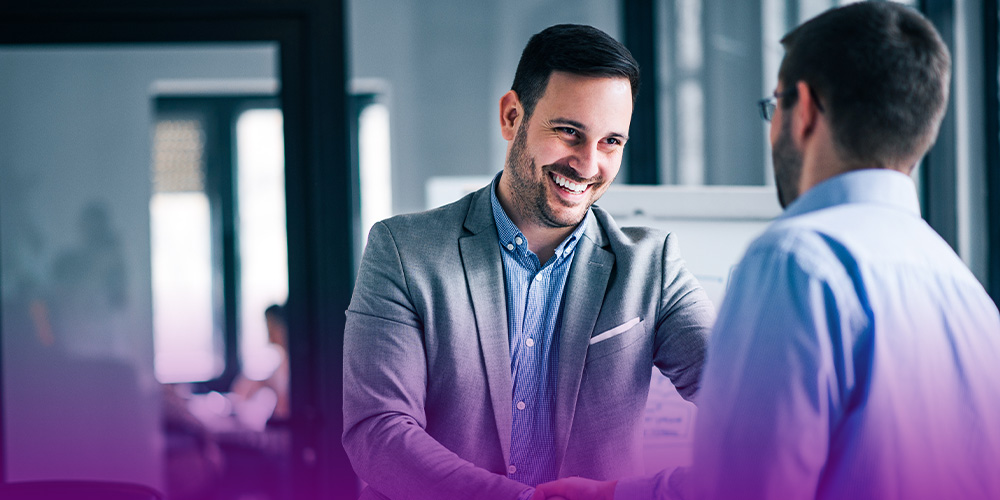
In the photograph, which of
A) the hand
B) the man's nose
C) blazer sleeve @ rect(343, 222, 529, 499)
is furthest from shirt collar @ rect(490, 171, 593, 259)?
the hand

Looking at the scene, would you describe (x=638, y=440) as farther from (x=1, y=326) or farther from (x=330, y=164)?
(x=1, y=326)

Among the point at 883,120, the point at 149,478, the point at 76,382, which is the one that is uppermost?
the point at 883,120

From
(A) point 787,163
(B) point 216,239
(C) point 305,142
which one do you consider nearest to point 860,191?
(A) point 787,163

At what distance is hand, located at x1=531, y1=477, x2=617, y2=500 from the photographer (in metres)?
1.13

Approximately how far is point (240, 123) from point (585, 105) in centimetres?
383

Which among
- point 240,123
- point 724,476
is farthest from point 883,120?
point 240,123

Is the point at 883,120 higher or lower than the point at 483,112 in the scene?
lower

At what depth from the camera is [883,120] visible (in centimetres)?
86

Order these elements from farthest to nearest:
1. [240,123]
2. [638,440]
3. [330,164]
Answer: [240,123], [330,164], [638,440]

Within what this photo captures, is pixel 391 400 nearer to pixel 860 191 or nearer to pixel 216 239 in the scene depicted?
pixel 860 191

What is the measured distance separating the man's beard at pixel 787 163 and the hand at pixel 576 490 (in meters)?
0.50

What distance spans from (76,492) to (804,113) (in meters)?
1.36

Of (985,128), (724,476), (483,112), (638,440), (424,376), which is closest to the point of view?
(724,476)

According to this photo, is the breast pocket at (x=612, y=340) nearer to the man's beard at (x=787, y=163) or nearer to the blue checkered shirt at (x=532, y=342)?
the blue checkered shirt at (x=532, y=342)
